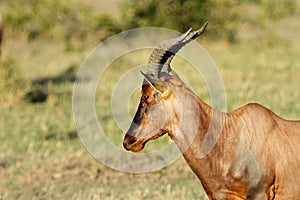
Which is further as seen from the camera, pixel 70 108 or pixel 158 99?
pixel 70 108

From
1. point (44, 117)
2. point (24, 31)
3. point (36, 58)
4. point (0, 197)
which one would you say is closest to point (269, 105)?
point (44, 117)

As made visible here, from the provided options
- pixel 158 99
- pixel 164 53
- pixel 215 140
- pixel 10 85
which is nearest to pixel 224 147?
pixel 215 140

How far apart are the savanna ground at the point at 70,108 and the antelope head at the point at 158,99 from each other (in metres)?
2.22

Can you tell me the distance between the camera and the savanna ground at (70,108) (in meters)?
8.35

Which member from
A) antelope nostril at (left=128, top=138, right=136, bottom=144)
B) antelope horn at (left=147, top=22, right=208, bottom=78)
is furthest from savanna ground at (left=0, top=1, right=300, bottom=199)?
antelope horn at (left=147, top=22, right=208, bottom=78)

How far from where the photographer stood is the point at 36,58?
21.8m

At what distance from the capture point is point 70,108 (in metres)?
13.5

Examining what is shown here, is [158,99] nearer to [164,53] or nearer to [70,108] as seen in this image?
[164,53]

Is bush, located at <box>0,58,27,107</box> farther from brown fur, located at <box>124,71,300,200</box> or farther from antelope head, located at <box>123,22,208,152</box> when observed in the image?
brown fur, located at <box>124,71,300,200</box>

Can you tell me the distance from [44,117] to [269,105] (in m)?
4.07

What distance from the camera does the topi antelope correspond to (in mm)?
5262

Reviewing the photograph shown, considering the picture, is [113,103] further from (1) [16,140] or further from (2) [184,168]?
(2) [184,168]

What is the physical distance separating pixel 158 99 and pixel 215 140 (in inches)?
21.3

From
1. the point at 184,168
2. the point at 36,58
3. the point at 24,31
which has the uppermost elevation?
the point at 184,168
